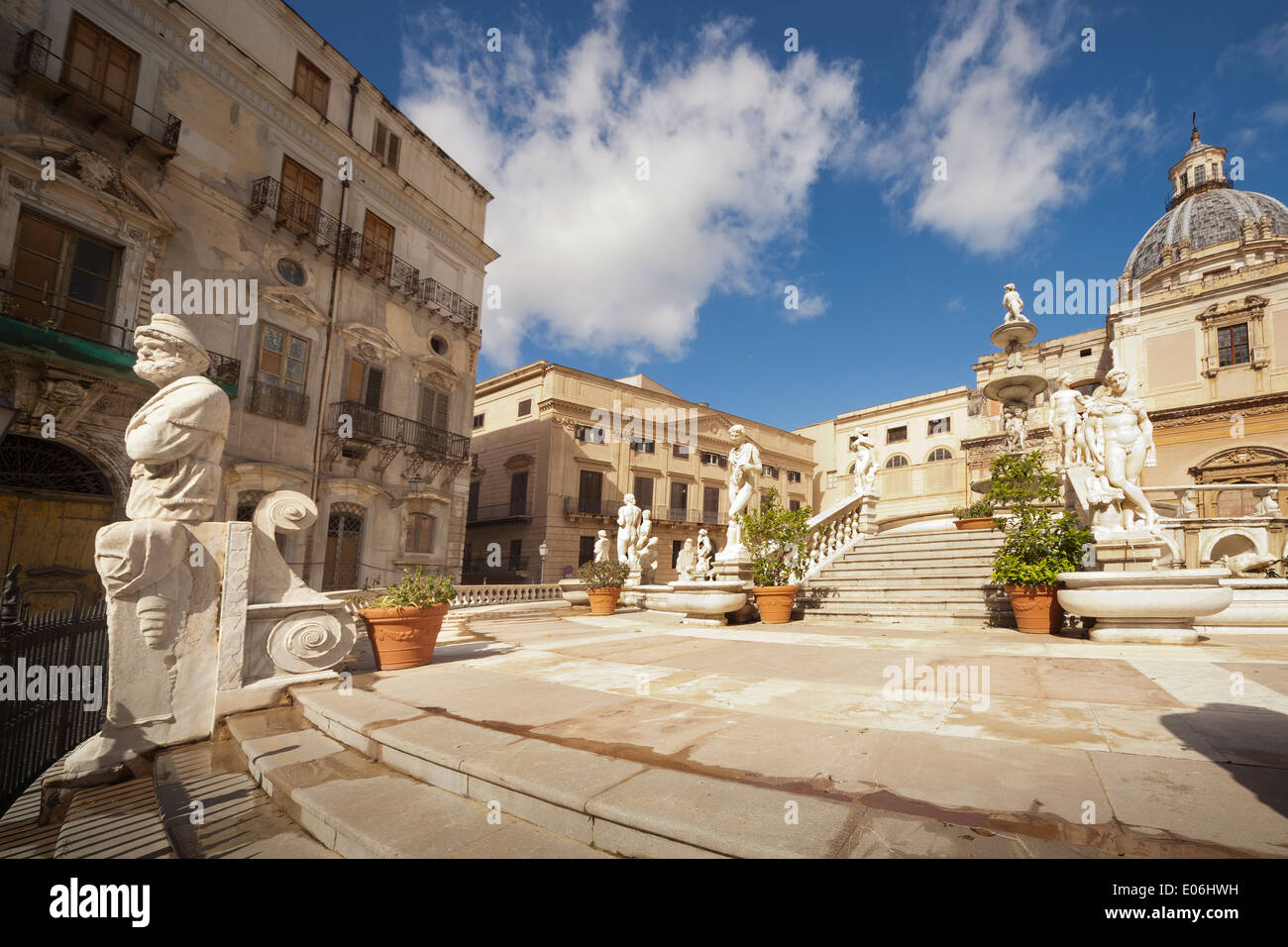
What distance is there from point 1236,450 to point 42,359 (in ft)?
126

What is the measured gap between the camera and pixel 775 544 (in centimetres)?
1030

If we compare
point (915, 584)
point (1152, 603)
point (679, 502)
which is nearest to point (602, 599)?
point (915, 584)

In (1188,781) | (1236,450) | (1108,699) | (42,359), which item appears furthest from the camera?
(1236,450)

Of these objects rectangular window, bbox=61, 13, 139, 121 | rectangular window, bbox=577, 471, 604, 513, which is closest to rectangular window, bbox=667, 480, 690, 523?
rectangular window, bbox=577, 471, 604, 513

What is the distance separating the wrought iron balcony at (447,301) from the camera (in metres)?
19.8

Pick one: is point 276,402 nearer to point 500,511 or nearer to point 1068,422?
point 500,511

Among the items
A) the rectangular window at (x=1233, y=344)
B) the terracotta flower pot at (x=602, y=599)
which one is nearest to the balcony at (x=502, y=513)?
the terracotta flower pot at (x=602, y=599)

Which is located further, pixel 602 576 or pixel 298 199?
pixel 298 199

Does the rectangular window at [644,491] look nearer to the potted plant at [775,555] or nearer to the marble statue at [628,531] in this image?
the marble statue at [628,531]

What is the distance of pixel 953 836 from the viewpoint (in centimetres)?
184

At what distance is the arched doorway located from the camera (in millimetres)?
10836

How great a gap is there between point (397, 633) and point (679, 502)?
29284mm
